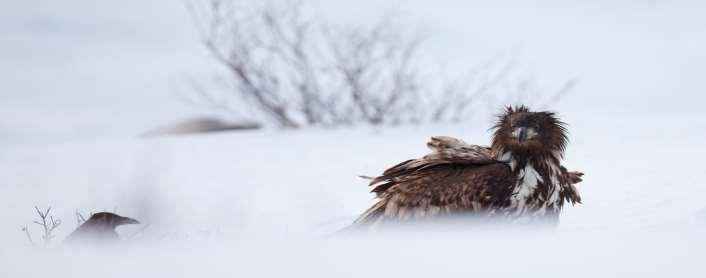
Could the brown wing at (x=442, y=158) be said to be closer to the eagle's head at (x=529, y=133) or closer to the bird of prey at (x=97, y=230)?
the eagle's head at (x=529, y=133)

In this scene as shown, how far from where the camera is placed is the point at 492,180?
188 inches

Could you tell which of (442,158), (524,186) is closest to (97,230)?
(442,158)

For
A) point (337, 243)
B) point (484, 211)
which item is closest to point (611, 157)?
point (484, 211)

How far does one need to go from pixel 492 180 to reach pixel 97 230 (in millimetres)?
2464

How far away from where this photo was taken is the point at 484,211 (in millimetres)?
4750

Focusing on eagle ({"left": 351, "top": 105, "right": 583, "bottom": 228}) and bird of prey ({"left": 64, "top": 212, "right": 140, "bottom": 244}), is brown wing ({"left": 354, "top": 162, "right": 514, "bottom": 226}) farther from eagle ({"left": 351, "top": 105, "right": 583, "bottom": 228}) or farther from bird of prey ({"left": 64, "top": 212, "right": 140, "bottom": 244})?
bird of prey ({"left": 64, "top": 212, "right": 140, "bottom": 244})

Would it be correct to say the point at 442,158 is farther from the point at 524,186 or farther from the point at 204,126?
the point at 204,126

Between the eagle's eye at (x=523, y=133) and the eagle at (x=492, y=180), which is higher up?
the eagle's eye at (x=523, y=133)

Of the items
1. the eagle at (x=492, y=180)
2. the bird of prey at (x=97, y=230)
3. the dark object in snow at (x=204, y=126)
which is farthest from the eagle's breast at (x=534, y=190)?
the dark object in snow at (x=204, y=126)

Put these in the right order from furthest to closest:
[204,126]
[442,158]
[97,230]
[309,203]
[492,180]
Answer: [204,126] < [309,203] < [97,230] < [442,158] < [492,180]

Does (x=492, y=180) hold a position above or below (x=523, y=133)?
below

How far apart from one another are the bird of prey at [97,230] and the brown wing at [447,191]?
171 cm

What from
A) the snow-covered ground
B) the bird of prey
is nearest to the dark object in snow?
the snow-covered ground

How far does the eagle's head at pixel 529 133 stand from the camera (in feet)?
16.4
